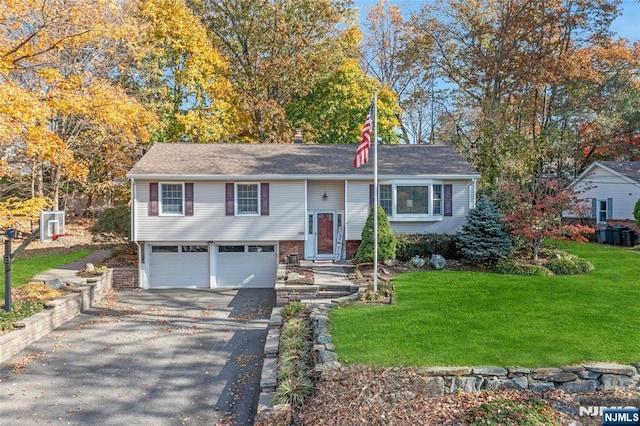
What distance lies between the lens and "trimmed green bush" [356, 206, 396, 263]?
13.5m

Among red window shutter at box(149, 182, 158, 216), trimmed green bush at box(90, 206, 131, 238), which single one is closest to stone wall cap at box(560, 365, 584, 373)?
red window shutter at box(149, 182, 158, 216)

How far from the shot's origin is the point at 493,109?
71.5 feet

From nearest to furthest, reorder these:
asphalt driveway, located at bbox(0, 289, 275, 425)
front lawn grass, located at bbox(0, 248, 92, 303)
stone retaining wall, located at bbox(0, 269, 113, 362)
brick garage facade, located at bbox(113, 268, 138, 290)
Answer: asphalt driveway, located at bbox(0, 289, 275, 425), stone retaining wall, located at bbox(0, 269, 113, 362), front lawn grass, located at bbox(0, 248, 92, 303), brick garage facade, located at bbox(113, 268, 138, 290)

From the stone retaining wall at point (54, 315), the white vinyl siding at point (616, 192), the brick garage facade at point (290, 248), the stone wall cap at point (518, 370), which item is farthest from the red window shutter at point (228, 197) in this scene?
the white vinyl siding at point (616, 192)

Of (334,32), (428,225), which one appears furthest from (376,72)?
(428,225)

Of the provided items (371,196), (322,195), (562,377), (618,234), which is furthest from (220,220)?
(618,234)

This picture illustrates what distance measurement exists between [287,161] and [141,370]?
32.9 ft

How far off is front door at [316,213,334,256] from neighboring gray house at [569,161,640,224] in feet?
46.9

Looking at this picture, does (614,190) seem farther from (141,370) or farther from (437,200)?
(141,370)

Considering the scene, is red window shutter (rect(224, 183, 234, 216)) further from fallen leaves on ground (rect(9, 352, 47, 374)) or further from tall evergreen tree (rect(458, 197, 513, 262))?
tall evergreen tree (rect(458, 197, 513, 262))

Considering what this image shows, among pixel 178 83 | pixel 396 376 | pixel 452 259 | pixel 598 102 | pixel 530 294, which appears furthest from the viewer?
pixel 598 102

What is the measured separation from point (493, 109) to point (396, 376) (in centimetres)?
1952

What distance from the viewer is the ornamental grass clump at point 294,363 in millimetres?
5883

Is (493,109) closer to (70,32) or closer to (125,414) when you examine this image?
(70,32)
